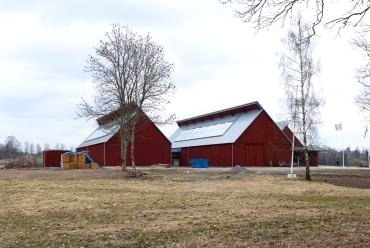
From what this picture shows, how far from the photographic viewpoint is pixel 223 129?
70.9 metres

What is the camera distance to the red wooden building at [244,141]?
215 ft

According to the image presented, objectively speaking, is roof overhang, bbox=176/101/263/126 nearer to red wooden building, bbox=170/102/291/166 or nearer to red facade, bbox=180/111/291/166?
red wooden building, bbox=170/102/291/166

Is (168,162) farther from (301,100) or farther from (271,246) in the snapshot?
(271,246)

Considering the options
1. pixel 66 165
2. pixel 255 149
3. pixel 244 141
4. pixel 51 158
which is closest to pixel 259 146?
pixel 255 149

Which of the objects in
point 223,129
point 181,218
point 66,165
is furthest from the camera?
point 223,129

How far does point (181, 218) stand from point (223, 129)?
55328mm

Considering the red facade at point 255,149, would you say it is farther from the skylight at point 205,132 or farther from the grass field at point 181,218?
the grass field at point 181,218

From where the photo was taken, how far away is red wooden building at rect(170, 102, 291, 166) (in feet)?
215

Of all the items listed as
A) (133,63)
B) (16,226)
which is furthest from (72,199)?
(133,63)

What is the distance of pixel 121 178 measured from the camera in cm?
3656

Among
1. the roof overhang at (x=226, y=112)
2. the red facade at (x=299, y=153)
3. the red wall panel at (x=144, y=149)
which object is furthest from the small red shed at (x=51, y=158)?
the red facade at (x=299, y=153)

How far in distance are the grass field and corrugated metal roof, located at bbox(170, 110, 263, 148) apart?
3982 centimetres

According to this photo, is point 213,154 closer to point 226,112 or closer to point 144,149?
point 226,112

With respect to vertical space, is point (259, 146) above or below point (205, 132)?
below
